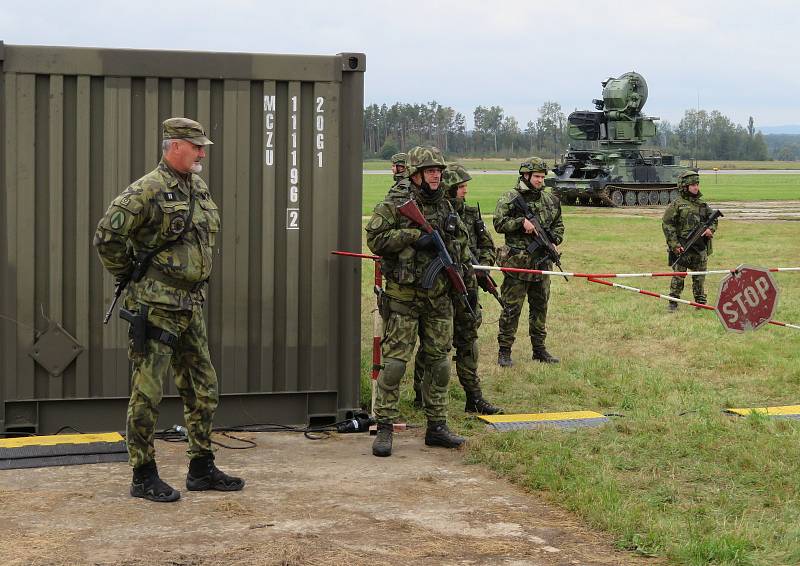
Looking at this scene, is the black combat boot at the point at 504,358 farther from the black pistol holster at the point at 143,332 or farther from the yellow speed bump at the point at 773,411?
the black pistol holster at the point at 143,332

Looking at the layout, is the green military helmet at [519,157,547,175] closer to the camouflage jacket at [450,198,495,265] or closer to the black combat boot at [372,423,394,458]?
the camouflage jacket at [450,198,495,265]

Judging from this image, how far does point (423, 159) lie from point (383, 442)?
186cm

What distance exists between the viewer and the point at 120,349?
755cm

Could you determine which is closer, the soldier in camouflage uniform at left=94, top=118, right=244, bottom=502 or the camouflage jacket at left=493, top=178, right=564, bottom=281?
the soldier in camouflage uniform at left=94, top=118, right=244, bottom=502

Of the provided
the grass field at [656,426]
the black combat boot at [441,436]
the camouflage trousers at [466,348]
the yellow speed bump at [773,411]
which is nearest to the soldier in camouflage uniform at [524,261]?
the grass field at [656,426]

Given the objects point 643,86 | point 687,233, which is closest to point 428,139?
point 643,86

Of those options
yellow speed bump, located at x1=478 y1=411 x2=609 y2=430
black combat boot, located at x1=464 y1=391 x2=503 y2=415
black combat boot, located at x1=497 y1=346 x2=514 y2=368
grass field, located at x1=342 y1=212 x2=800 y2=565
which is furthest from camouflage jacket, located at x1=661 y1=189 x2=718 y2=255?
black combat boot, located at x1=464 y1=391 x2=503 y2=415

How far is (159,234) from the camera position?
19.3ft

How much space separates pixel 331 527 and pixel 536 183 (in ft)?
19.7

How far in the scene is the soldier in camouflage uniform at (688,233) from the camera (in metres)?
14.6

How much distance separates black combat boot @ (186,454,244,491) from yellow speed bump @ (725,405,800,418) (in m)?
4.23

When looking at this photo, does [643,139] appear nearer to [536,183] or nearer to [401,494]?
[536,183]

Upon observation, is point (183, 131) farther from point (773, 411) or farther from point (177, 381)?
point (773, 411)

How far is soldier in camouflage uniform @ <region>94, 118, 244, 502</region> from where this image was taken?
19.1 ft
